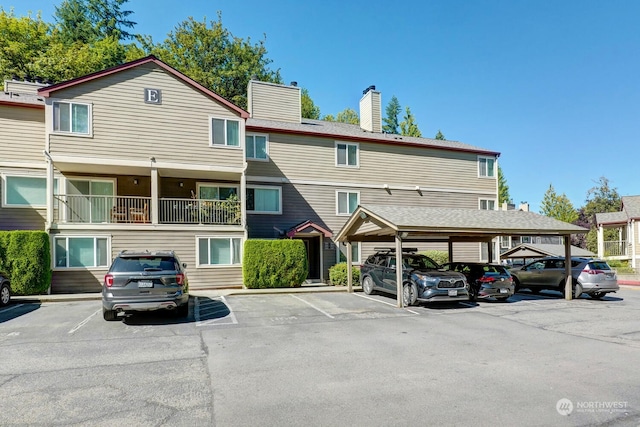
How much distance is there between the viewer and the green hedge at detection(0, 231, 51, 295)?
46.8ft

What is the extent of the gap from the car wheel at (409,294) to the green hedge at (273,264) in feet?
19.5

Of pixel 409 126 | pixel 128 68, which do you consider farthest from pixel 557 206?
pixel 128 68

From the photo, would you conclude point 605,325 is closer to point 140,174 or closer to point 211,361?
point 211,361

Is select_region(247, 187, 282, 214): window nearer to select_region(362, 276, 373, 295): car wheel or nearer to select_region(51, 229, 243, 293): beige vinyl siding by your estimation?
select_region(51, 229, 243, 293): beige vinyl siding

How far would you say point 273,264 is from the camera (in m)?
17.6

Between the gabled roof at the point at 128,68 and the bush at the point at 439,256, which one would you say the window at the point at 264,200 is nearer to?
the gabled roof at the point at 128,68

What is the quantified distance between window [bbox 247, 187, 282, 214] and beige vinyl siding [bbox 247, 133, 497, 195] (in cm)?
82

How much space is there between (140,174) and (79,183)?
8.93ft

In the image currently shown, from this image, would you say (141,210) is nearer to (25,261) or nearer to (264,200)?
(25,261)

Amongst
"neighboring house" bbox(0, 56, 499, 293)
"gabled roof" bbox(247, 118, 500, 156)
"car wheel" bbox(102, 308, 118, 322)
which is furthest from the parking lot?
"gabled roof" bbox(247, 118, 500, 156)

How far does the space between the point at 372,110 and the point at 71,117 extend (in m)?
18.1

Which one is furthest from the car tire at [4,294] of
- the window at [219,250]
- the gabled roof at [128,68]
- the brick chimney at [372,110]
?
the brick chimney at [372,110]

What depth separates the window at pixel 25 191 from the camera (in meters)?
16.8

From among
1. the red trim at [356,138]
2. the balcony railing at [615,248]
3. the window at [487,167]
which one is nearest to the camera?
the red trim at [356,138]
